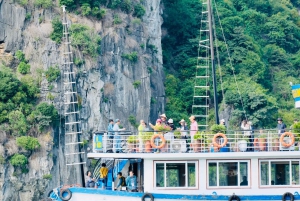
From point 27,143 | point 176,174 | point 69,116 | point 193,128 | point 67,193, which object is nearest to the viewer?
point 176,174

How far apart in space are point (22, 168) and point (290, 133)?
2227 cm

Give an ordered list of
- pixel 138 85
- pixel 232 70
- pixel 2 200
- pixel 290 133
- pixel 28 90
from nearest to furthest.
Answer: pixel 290 133 < pixel 2 200 < pixel 28 90 < pixel 138 85 < pixel 232 70

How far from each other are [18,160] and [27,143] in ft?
3.47

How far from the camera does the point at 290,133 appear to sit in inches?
1200

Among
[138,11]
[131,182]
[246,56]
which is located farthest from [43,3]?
[131,182]

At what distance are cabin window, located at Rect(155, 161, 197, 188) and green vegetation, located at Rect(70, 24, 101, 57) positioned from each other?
967 inches

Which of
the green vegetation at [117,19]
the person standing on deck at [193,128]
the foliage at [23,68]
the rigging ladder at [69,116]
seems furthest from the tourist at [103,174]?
the green vegetation at [117,19]

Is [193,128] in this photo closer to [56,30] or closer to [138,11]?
A: [56,30]

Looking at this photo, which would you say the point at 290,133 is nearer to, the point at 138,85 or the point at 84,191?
the point at 84,191

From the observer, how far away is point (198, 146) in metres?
30.9

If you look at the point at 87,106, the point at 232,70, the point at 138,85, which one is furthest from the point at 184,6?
the point at 87,106

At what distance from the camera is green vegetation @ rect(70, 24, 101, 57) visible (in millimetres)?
54969

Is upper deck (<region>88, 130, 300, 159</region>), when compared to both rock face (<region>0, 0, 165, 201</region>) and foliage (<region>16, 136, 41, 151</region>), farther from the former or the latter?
foliage (<region>16, 136, 41, 151</region>)

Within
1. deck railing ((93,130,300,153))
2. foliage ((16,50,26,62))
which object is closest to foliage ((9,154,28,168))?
foliage ((16,50,26,62))
